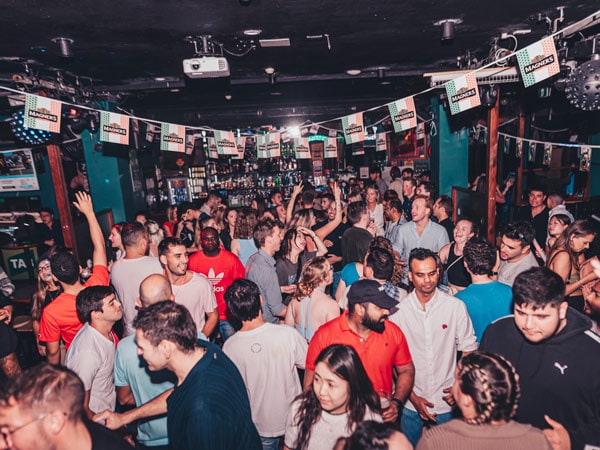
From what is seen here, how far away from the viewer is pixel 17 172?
30.4 ft

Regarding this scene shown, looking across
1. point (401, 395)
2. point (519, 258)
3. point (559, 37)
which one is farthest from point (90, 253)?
point (559, 37)

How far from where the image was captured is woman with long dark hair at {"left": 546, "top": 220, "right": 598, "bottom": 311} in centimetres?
343

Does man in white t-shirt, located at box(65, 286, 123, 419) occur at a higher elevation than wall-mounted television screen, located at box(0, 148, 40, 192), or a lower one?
lower

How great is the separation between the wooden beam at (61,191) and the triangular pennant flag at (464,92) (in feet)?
17.1

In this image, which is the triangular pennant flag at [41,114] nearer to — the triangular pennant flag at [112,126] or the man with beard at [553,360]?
the triangular pennant flag at [112,126]

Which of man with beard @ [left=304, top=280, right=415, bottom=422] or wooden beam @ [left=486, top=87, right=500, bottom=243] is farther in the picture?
wooden beam @ [left=486, top=87, right=500, bottom=243]

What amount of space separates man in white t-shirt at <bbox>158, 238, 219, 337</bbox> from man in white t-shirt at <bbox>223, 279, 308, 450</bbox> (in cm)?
100

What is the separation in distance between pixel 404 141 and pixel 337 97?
3.50 m

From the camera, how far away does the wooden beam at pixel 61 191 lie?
521cm

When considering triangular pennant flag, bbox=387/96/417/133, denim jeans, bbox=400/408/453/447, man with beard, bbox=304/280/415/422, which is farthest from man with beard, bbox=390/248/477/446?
triangular pennant flag, bbox=387/96/417/133

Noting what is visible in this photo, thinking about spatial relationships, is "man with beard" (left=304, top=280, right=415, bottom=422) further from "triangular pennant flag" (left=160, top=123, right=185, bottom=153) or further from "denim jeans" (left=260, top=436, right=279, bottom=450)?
"triangular pennant flag" (left=160, top=123, right=185, bottom=153)

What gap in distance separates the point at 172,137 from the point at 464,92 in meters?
4.45

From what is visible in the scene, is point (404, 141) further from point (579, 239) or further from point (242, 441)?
point (242, 441)

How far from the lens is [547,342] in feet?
7.14
